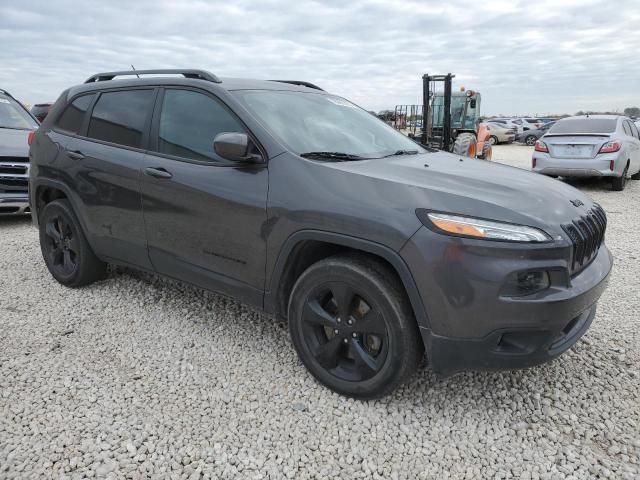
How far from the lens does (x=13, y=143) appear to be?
22.2 ft

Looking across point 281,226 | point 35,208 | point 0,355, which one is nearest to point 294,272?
point 281,226

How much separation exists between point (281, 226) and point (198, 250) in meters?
0.73

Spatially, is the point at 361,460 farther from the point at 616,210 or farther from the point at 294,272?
the point at 616,210

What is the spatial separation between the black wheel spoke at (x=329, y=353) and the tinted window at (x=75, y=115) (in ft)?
9.09

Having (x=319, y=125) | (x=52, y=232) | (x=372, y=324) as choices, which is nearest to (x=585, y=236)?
(x=372, y=324)

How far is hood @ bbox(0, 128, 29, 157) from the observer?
6.63 metres

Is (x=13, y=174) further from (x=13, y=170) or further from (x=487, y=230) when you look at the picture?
(x=487, y=230)

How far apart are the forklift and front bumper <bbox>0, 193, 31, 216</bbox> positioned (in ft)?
29.3

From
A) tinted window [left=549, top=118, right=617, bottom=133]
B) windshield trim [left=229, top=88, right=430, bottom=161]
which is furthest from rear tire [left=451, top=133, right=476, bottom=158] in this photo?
windshield trim [left=229, top=88, right=430, bottom=161]

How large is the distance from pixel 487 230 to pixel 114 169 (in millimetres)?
2653

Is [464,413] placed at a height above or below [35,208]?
A: below

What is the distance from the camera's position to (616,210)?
820 cm

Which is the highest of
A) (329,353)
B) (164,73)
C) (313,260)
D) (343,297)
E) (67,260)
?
(164,73)

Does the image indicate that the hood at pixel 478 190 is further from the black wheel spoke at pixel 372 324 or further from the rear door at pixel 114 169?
the rear door at pixel 114 169
